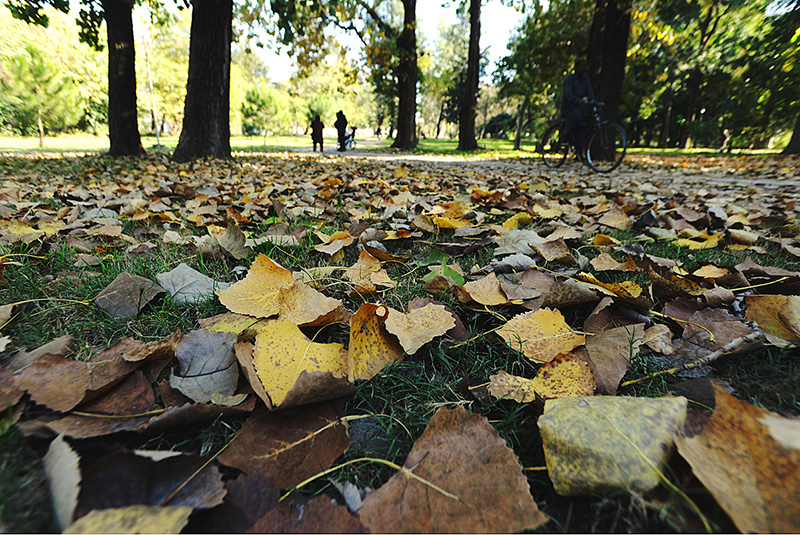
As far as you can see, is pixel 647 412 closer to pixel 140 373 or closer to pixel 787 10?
pixel 140 373

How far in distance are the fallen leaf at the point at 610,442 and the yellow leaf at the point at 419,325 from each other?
0.30 metres

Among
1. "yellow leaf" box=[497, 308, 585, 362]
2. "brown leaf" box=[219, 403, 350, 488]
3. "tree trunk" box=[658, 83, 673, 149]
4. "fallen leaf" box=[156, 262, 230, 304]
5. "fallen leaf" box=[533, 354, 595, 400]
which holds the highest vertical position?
"tree trunk" box=[658, 83, 673, 149]

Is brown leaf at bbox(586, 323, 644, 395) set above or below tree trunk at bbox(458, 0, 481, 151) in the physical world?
below

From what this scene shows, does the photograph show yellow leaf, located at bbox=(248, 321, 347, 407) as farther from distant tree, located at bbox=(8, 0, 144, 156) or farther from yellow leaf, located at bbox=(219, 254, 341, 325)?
distant tree, located at bbox=(8, 0, 144, 156)

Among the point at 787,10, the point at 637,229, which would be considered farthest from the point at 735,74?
the point at 637,229

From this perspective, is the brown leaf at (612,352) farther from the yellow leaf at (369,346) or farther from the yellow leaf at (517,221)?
the yellow leaf at (517,221)

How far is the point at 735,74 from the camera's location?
63.7 ft

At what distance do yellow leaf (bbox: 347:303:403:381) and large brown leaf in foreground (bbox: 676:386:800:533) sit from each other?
515 mm

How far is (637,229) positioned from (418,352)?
5.75 feet

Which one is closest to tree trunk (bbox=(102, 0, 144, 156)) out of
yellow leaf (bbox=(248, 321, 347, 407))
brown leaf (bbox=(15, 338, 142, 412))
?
brown leaf (bbox=(15, 338, 142, 412))

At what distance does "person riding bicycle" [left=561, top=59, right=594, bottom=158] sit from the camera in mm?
7273

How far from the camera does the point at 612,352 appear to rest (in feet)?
2.65

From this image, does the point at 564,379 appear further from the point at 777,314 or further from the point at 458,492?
the point at 777,314

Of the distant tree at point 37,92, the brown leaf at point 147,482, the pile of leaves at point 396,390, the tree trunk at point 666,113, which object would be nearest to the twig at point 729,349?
the pile of leaves at point 396,390
